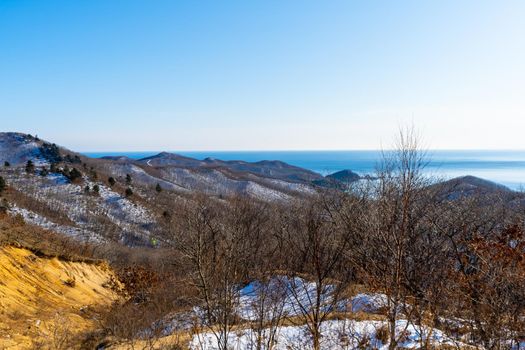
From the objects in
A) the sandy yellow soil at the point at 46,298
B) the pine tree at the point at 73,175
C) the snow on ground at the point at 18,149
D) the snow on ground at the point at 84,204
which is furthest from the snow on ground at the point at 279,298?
the snow on ground at the point at 18,149

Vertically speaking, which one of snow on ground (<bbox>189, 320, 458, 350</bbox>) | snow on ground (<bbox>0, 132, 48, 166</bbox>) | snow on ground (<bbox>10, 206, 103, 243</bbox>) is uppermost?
snow on ground (<bbox>0, 132, 48, 166</bbox>)

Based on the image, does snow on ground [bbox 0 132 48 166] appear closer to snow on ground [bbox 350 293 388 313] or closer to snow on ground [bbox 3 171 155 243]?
snow on ground [bbox 3 171 155 243]

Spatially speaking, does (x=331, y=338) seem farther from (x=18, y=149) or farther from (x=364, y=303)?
(x=18, y=149)

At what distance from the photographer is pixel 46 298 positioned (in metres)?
17.2

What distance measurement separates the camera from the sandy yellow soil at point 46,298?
12284 mm

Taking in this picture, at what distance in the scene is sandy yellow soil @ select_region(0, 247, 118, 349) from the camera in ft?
40.3

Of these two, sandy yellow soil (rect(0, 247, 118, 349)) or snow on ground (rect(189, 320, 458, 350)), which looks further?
sandy yellow soil (rect(0, 247, 118, 349))

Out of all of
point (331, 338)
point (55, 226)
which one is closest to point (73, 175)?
point (55, 226)

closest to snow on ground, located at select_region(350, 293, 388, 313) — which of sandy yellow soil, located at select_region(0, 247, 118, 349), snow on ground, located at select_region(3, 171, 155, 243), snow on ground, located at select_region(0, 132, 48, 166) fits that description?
sandy yellow soil, located at select_region(0, 247, 118, 349)

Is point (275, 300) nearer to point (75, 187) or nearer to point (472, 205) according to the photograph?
point (472, 205)

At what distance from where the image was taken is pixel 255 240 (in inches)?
837

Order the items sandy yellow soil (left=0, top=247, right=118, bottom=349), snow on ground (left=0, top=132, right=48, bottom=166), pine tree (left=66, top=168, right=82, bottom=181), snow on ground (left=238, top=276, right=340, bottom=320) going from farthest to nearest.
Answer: snow on ground (left=0, top=132, right=48, bottom=166), pine tree (left=66, top=168, right=82, bottom=181), sandy yellow soil (left=0, top=247, right=118, bottom=349), snow on ground (left=238, top=276, right=340, bottom=320)

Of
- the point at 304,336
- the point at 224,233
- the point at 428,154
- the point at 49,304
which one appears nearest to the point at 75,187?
the point at 49,304

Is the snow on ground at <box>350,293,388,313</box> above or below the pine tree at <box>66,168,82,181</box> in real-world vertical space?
below
